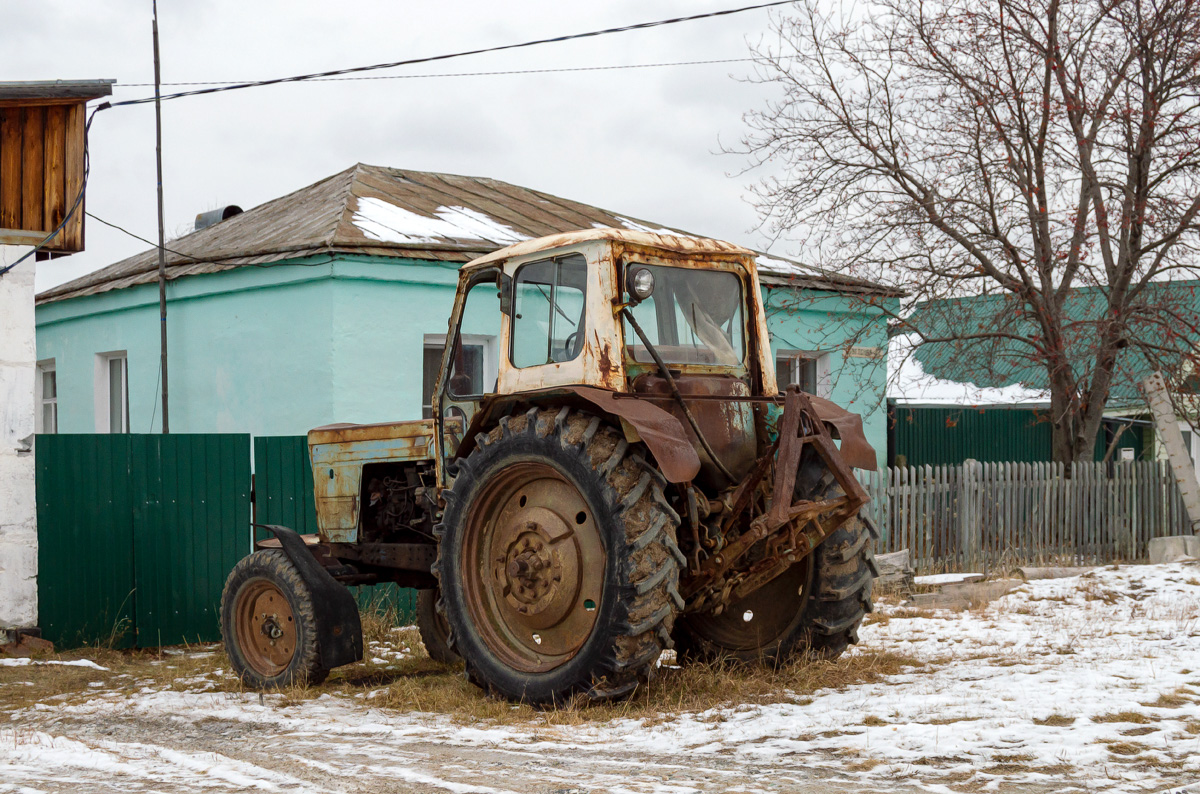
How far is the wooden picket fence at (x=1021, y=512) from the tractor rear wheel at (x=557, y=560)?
295 inches

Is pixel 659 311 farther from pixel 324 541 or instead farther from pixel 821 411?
pixel 324 541

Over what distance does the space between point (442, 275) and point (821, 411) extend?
6297 mm

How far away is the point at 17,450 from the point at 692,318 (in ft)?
18.1

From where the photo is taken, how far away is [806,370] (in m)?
16.4

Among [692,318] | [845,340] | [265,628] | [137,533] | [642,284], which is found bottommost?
[265,628]

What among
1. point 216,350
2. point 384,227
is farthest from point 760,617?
point 216,350

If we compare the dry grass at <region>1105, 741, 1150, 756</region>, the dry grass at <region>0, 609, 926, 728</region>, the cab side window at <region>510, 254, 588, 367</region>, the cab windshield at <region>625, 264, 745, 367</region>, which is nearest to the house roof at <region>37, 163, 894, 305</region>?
the dry grass at <region>0, 609, 926, 728</region>

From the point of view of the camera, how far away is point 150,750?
5.80m

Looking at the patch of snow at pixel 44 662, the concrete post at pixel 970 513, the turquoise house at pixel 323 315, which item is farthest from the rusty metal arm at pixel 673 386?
the concrete post at pixel 970 513

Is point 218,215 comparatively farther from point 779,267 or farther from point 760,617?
point 760,617

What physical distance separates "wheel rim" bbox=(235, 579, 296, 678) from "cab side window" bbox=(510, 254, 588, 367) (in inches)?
89.3

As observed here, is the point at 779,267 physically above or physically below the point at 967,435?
above

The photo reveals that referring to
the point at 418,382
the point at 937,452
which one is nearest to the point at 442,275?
the point at 418,382

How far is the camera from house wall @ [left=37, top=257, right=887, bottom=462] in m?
11.9
